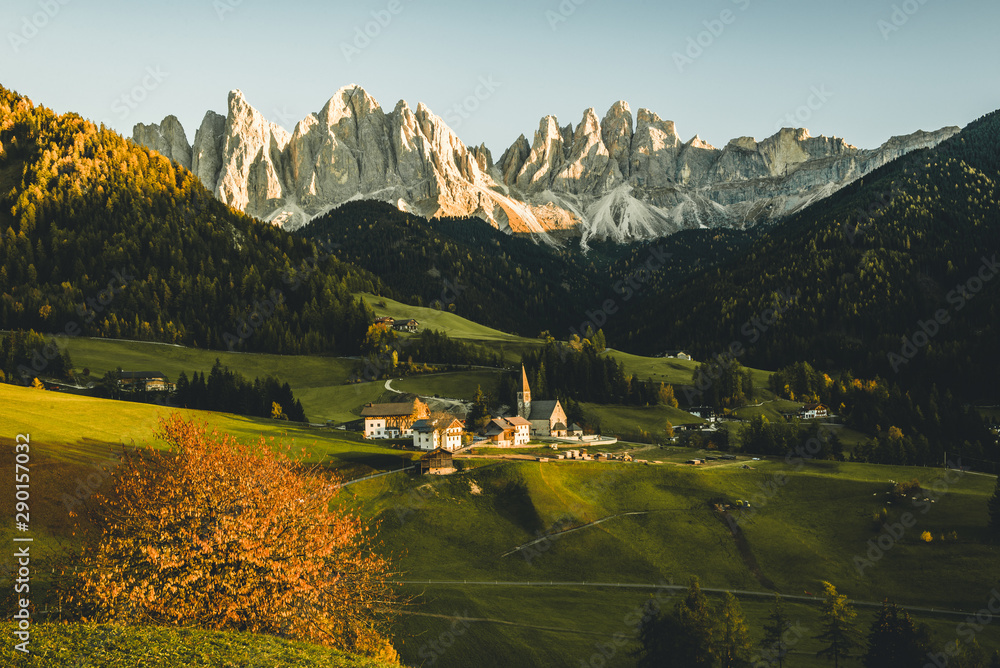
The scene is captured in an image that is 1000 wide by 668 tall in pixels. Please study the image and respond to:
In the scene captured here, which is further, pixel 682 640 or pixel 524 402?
pixel 524 402

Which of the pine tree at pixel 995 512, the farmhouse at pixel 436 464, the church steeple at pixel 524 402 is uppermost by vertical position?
the church steeple at pixel 524 402

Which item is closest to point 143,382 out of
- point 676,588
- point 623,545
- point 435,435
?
point 435,435

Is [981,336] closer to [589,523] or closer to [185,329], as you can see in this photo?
[589,523]

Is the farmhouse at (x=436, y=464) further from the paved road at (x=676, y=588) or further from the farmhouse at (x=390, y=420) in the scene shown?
the farmhouse at (x=390, y=420)

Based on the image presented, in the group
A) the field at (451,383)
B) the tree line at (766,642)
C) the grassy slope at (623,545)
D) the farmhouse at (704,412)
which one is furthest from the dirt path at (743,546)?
the field at (451,383)

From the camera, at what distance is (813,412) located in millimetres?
157375

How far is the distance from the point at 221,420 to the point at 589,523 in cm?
6275

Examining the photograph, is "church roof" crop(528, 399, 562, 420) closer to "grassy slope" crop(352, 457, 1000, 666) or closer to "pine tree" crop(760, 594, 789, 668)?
"grassy slope" crop(352, 457, 1000, 666)

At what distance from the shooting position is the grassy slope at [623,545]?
2212 inches

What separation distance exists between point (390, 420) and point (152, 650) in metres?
95.8

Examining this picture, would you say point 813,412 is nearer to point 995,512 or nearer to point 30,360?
point 995,512

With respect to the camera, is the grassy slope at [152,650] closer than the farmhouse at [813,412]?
Yes

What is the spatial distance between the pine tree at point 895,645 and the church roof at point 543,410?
74.9m

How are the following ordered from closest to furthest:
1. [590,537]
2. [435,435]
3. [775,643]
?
[775,643], [590,537], [435,435]
